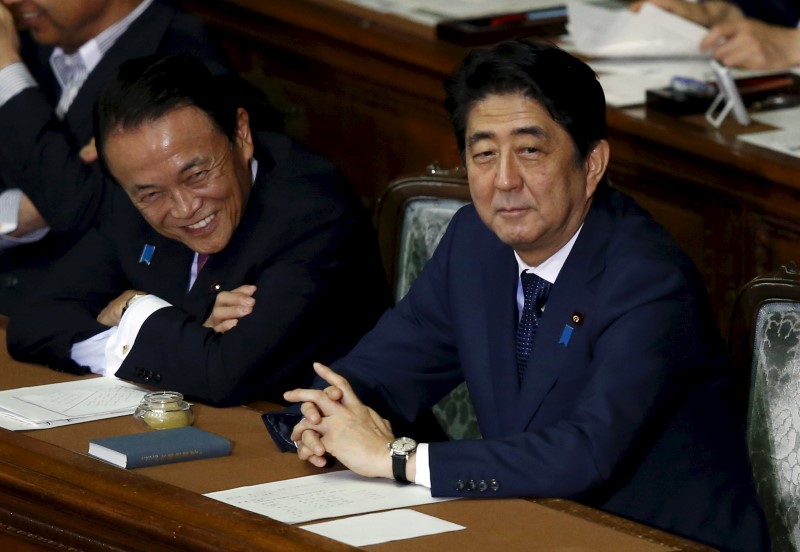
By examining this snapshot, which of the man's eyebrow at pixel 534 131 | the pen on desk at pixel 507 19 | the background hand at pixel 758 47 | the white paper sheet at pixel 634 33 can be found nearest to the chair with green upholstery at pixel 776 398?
the man's eyebrow at pixel 534 131

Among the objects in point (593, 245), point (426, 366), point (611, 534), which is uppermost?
point (593, 245)

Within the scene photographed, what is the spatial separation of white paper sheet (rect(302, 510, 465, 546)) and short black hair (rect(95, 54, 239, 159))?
1.21 meters

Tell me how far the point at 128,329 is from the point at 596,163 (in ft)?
3.43

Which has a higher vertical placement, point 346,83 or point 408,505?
point 346,83

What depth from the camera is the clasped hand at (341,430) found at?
225 cm

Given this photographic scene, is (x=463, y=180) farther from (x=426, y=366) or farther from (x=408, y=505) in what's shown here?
(x=408, y=505)

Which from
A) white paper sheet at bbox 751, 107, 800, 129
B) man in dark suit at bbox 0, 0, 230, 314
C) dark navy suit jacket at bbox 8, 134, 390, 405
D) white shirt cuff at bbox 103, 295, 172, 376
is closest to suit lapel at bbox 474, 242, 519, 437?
dark navy suit jacket at bbox 8, 134, 390, 405

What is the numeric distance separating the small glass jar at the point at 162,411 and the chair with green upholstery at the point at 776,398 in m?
0.99

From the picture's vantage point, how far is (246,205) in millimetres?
3072

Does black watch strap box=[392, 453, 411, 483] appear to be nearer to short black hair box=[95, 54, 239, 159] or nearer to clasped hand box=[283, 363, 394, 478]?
clasped hand box=[283, 363, 394, 478]

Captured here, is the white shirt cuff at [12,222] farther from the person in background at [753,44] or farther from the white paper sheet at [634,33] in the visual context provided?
the person in background at [753,44]

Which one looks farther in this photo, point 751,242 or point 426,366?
point 751,242

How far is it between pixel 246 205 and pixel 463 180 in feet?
1.54

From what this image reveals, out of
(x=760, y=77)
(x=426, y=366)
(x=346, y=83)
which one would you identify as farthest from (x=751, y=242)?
(x=346, y=83)
